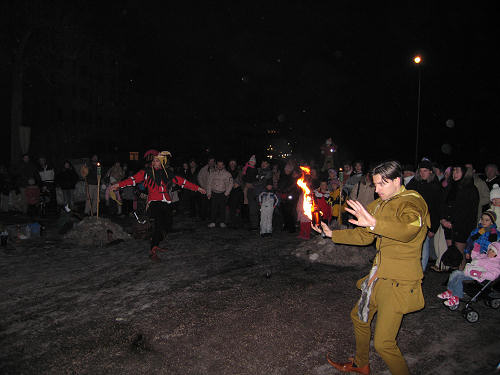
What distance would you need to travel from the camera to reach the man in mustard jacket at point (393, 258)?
9.97ft

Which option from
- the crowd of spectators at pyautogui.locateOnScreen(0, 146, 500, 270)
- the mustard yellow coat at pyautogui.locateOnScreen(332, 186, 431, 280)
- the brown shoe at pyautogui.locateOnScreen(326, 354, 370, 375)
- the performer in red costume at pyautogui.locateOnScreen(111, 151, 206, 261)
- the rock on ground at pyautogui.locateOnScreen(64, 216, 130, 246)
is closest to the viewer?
the mustard yellow coat at pyautogui.locateOnScreen(332, 186, 431, 280)

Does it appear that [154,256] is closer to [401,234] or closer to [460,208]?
[401,234]

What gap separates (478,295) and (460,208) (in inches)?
78.8

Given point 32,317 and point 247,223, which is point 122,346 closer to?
point 32,317

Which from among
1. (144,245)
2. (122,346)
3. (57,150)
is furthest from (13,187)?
(57,150)

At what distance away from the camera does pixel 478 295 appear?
5.24 meters

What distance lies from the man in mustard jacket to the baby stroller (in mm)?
2371

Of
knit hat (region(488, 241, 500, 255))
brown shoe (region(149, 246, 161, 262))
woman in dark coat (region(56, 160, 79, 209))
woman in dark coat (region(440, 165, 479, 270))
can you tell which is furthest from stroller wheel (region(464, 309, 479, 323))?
woman in dark coat (region(56, 160, 79, 209))

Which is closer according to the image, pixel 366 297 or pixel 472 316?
pixel 366 297

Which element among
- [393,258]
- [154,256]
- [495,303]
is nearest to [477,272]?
[495,303]

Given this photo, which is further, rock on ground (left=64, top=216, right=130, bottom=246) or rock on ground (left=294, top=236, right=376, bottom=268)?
rock on ground (left=64, top=216, right=130, bottom=246)

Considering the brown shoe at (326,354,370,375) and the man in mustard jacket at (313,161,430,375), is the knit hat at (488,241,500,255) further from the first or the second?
the brown shoe at (326,354,370,375)

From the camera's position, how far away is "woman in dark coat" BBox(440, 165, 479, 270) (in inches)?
263

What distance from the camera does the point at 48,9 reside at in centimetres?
1928
